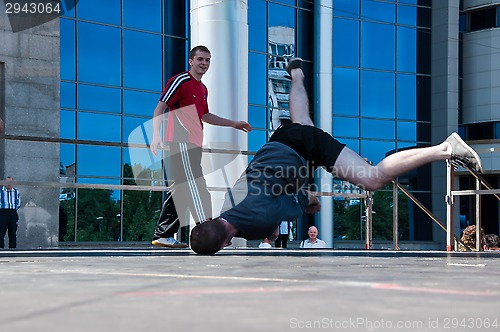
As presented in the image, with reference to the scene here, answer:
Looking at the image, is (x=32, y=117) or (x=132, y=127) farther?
(x=132, y=127)

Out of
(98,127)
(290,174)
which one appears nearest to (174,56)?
(98,127)

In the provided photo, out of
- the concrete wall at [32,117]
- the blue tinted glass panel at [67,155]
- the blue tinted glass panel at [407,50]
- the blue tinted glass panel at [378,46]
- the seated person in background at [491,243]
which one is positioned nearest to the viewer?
the seated person in background at [491,243]

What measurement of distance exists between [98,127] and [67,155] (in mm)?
1146

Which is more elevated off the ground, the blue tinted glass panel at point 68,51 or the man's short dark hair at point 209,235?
the blue tinted glass panel at point 68,51

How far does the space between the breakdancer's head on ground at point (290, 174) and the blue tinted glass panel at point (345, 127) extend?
17770 millimetres

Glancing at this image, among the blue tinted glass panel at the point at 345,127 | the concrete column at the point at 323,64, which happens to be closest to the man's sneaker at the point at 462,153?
the concrete column at the point at 323,64

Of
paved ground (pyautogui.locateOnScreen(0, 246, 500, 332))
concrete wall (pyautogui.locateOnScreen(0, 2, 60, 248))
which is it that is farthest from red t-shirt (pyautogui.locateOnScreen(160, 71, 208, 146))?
concrete wall (pyautogui.locateOnScreen(0, 2, 60, 248))

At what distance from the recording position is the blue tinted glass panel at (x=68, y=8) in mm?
18203

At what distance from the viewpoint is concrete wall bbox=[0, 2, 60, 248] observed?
1330 cm

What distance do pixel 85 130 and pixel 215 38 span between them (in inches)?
291

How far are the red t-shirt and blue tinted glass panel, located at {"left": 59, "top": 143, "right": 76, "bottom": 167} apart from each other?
11844mm

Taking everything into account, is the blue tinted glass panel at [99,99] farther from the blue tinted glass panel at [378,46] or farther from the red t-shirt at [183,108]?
the red t-shirt at [183,108]

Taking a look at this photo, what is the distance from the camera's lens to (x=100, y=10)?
62.6ft

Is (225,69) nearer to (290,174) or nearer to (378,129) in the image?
(290,174)
